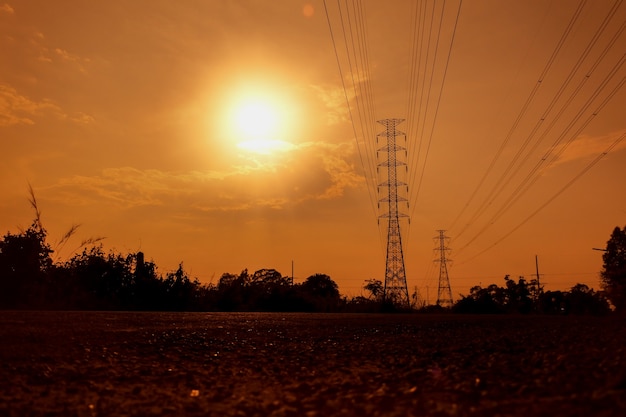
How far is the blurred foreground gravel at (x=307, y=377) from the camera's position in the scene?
10.7 ft

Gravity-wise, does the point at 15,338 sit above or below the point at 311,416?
above

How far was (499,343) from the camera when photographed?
6.68 metres

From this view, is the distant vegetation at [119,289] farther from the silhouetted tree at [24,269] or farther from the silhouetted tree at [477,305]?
the silhouetted tree at [477,305]

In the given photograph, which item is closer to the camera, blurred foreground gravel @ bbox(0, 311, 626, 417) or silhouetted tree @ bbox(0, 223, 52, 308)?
blurred foreground gravel @ bbox(0, 311, 626, 417)

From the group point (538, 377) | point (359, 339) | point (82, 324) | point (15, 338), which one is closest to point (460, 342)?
point (359, 339)

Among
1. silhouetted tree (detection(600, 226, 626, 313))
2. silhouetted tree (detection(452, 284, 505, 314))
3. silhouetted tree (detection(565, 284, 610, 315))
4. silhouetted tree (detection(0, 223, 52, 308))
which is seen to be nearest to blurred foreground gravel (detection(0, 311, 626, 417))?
silhouetted tree (detection(0, 223, 52, 308))

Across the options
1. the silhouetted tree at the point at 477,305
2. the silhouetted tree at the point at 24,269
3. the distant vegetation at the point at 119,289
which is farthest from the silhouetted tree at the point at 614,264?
the silhouetted tree at the point at 24,269

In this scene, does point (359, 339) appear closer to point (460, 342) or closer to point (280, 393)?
point (460, 342)

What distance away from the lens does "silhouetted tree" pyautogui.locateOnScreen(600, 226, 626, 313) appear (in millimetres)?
50269

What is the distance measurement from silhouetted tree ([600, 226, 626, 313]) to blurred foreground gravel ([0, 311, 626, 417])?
160 ft

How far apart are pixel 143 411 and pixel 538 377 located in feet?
7.75

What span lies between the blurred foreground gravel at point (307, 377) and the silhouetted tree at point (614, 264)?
48703mm

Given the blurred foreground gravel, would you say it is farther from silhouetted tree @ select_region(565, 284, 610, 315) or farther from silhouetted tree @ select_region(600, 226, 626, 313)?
silhouetted tree @ select_region(565, 284, 610, 315)

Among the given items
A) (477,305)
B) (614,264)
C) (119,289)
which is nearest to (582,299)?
(614,264)
